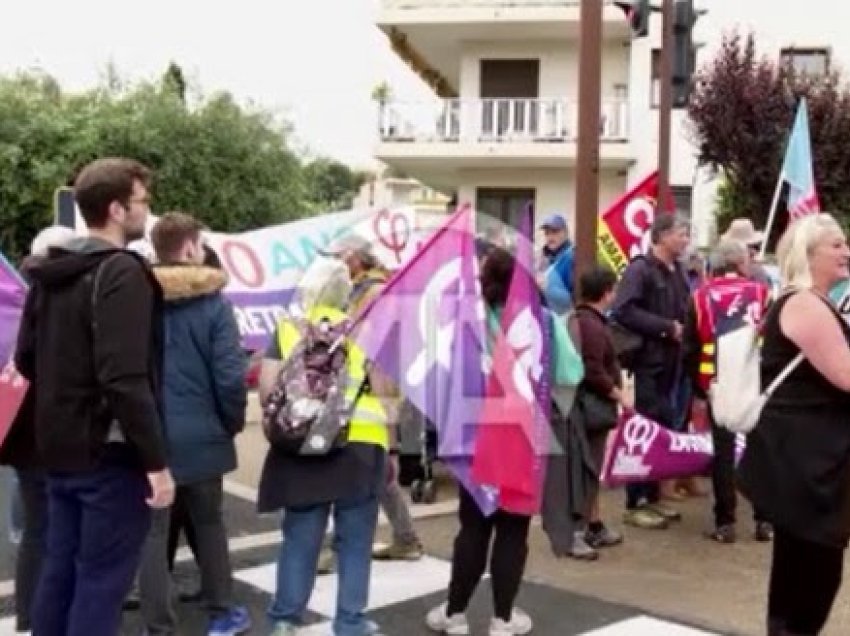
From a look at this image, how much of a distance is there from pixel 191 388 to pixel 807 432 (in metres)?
2.35

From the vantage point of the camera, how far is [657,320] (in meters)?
6.83

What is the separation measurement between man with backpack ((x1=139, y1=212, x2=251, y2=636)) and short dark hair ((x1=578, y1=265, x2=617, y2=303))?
2.17 meters

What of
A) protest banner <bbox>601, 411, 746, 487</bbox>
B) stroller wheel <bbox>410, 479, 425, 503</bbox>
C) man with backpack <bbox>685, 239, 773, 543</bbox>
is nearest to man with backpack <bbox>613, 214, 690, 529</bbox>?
man with backpack <bbox>685, 239, 773, 543</bbox>

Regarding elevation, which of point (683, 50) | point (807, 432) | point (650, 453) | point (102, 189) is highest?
point (683, 50)

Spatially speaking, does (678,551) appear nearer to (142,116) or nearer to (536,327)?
(536,327)

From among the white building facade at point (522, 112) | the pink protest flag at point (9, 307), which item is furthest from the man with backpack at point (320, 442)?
the white building facade at point (522, 112)

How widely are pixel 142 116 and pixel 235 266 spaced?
1370 centimetres

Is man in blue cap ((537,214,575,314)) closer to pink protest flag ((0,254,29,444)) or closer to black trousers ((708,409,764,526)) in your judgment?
black trousers ((708,409,764,526))

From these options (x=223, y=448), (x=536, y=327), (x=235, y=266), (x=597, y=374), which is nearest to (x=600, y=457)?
(x=597, y=374)

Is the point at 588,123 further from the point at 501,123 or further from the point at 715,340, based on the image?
the point at 501,123

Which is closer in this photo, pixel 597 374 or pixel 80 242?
pixel 80 242

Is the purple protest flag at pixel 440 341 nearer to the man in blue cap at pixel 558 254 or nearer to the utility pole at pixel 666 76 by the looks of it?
the man in blue cap at pixel 558 254

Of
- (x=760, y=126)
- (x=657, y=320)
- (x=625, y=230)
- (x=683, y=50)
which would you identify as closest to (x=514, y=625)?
(x=657, y=320)

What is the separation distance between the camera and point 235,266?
7.61 metres
